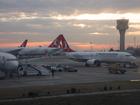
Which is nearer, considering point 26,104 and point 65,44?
point 26,104

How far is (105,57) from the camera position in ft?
407

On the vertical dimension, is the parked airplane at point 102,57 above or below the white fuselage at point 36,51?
below

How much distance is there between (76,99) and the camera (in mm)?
39656

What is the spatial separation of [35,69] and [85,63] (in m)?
46.6

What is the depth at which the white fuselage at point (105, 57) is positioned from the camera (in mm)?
119562

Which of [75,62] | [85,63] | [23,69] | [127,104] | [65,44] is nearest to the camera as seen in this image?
[127,104]

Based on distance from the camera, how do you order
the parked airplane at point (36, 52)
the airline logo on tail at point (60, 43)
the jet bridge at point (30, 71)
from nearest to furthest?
the jet bridge at point (30, 71), the parked airplane at point (36, 52), the airline logo on tail at point (60, 43)

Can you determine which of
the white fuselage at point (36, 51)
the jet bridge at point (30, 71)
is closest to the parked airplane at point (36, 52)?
the white fuselage at point (36, 51)

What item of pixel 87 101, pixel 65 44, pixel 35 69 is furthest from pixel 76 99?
pixel 65 44

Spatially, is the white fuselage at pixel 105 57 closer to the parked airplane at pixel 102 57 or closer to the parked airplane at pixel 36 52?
the parked airplane at pixel 102 57

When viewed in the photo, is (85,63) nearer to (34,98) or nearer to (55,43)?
(55,43)

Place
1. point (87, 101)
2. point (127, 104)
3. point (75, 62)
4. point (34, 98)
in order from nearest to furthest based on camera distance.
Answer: point (127, 104)
point (87, 101)
point (34, 98)
point (75, 62)

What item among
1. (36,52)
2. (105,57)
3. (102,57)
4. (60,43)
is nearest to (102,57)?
(102,57)

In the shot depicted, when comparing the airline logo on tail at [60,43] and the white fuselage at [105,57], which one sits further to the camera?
the airline logo on tail at [60,43]
